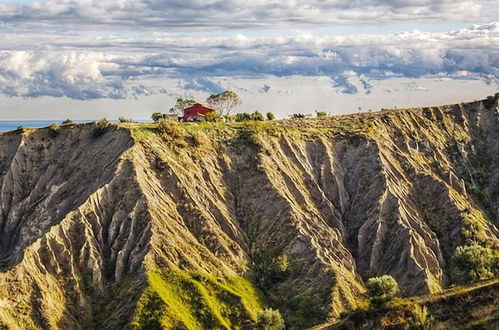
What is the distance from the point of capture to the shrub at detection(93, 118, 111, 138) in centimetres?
11312

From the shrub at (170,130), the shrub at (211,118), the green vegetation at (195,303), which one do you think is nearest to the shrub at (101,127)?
the shrub at (170,130)


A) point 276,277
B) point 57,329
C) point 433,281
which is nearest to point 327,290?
point 276,277

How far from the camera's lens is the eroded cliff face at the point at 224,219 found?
Result: 9175 centimetres

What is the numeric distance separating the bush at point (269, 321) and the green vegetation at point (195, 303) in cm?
24

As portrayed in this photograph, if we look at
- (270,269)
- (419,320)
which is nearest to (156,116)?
(270,269)

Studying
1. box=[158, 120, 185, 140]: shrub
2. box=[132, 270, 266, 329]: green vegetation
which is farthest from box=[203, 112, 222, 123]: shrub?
box=[132, 270, 266, 329]: green vegetation

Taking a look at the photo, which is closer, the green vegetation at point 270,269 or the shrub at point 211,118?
the green vegetation at point 270,269

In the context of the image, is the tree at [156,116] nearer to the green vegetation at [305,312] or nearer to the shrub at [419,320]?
the green vegetation at [305,312]

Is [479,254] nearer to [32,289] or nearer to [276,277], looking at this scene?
[276,277]

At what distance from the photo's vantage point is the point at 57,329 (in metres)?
86.3

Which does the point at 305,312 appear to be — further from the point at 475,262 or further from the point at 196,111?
the point at 196,111

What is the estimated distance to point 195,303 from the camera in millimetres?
92000

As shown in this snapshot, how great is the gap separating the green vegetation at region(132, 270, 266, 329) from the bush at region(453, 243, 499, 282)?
90.8 ft

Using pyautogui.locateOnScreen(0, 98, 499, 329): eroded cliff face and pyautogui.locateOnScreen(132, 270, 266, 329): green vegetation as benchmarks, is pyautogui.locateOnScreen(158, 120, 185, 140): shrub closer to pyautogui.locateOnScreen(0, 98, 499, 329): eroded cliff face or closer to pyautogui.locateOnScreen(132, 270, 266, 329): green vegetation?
pyautogui.locateOnScreen(0, 98, 499, 329): eroded cliff face
